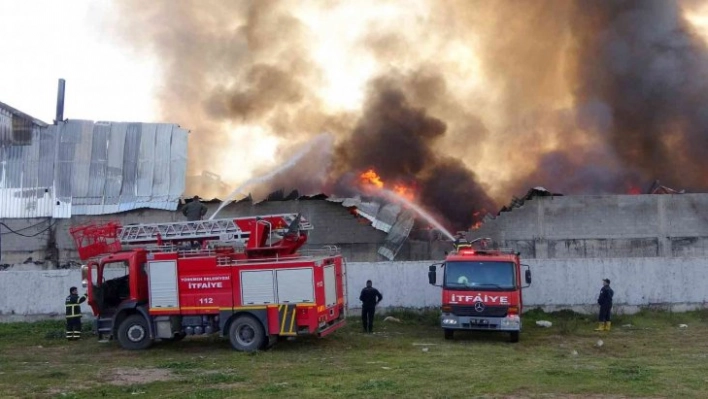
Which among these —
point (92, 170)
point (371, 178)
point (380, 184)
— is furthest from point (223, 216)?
point (380, 184)

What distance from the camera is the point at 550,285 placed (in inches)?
768

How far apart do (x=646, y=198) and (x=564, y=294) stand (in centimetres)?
768

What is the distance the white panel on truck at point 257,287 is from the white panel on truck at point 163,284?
151 centimetres

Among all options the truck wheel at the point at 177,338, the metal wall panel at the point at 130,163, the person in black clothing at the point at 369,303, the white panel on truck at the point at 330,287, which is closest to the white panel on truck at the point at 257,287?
the white panel on truck at the point at 330,287

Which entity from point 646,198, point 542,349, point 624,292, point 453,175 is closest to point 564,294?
point 624,292

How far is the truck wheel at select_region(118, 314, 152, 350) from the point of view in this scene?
15.3m

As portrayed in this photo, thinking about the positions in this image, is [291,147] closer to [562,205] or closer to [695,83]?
[562,205]

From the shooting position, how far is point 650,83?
109 feet

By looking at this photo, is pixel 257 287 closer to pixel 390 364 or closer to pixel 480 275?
pixel 390 364

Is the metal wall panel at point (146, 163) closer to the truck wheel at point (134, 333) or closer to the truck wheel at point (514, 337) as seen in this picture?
the truck wheel at point (134, 333)

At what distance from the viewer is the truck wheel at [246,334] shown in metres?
14.5

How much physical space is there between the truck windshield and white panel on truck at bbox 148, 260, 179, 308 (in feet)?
19.2

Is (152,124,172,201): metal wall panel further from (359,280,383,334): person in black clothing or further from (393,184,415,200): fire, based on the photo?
(359,280,383,334): person in black clothing

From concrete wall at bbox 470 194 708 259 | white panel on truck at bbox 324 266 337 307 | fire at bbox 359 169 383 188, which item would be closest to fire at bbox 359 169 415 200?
fire at bbox 359 169 383 188
